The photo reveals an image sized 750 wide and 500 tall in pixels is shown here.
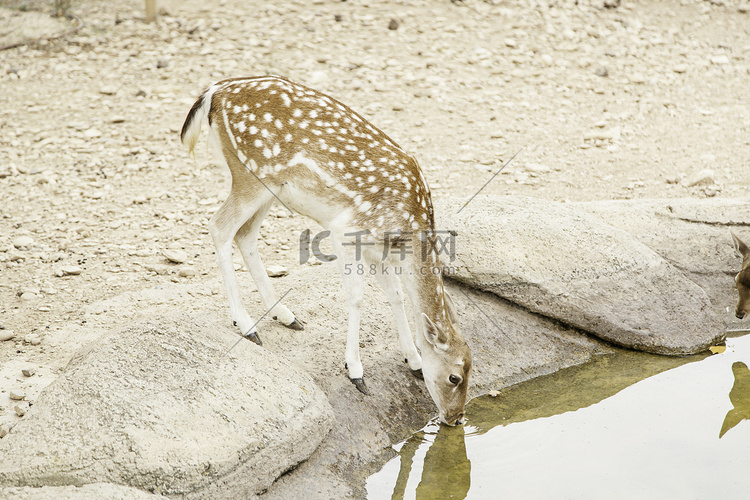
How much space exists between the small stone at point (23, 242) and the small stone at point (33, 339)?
1588mm

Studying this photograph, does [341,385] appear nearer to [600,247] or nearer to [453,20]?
[600,247]

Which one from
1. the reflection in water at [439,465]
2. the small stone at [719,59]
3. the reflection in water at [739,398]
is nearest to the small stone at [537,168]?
the reflection in water at [739,398]

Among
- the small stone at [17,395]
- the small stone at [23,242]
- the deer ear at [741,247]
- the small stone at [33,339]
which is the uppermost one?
the deer ear at [741,247]

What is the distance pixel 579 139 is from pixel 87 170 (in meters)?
5.44

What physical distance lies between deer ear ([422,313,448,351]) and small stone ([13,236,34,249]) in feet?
12.5

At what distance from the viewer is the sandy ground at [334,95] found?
250 inches

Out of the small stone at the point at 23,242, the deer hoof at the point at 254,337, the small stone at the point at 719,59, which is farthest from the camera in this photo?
the small stone at the point at 719,59

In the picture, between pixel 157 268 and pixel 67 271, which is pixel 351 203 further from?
pixel 67 271

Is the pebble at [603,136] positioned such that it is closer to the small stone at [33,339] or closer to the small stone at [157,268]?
the small stone at [157,268]

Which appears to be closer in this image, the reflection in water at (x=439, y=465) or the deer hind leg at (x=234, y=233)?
the reflection in water at (x=439, y=465)

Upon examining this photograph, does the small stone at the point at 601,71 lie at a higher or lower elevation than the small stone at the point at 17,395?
higher

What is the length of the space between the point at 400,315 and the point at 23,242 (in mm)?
3563

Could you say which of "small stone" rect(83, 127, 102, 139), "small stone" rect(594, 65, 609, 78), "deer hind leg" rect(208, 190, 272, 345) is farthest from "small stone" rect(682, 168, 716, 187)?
"small stone" rect(83, 127, 102, 139)

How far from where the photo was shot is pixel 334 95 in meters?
9.44
